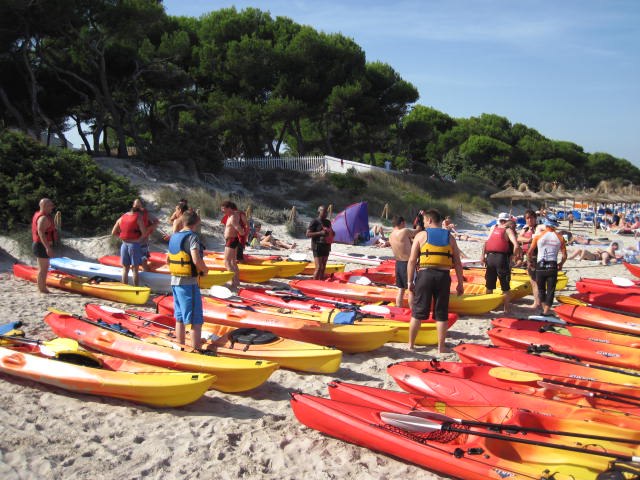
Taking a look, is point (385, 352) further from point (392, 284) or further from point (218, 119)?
point (218, 119)

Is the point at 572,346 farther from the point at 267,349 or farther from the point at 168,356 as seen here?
the point at 168,356

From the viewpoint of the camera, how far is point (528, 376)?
4.85 m

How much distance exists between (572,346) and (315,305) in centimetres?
291

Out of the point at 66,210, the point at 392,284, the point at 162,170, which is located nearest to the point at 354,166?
the point at 162,170

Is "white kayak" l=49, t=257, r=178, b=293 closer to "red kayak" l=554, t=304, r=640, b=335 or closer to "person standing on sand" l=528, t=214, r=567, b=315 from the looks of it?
"person standing on sand" l=528, t=214, r=567, b=315

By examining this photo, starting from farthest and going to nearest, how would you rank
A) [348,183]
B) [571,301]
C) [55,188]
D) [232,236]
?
1. [348,183]
2. [55,188]
3. [232,236]
4. [571,301]

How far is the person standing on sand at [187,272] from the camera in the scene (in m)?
5.04

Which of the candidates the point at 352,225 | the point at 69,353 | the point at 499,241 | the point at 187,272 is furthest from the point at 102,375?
the point at 352,225

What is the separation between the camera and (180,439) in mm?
4113

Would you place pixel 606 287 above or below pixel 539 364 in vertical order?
above

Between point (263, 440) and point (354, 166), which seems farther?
point (354, 166)

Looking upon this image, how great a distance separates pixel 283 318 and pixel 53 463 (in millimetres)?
3047

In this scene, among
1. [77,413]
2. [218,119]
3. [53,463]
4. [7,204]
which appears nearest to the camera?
[53,463]

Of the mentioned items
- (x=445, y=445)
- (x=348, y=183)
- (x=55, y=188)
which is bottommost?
(x=445, y=445)
